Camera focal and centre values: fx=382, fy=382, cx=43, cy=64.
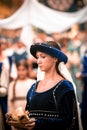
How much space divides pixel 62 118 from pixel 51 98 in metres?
0.18

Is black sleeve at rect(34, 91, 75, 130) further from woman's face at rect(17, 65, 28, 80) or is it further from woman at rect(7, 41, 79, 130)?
woman's face at rect(17, 65, 28, 80)

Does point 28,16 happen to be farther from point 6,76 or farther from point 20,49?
point 6,76

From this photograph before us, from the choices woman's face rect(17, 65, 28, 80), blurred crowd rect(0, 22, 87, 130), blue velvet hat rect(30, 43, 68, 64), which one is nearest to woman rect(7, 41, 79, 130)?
blue velvet hat rect(30, 43, 68, 64)

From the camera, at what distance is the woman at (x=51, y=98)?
2.89 meters

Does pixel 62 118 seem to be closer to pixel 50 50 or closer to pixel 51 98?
pixel 51 98

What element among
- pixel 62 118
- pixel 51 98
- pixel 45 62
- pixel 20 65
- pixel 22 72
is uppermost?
pixel 20 65

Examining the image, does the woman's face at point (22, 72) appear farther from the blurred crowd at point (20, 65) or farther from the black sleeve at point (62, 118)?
the black sleeve at point (62, 118)

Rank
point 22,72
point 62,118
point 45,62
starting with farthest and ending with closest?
1. point 22,72
2. point 45,62
3. point 62,118

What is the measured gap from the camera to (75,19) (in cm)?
645

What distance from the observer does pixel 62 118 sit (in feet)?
9.45

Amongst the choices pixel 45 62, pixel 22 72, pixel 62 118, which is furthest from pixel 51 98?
pixel 22 72

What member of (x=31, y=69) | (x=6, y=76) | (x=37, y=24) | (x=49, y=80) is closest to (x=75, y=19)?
(x=37, y=24)

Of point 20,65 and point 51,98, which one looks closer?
point 51,98

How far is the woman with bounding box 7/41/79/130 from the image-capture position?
114 inches
